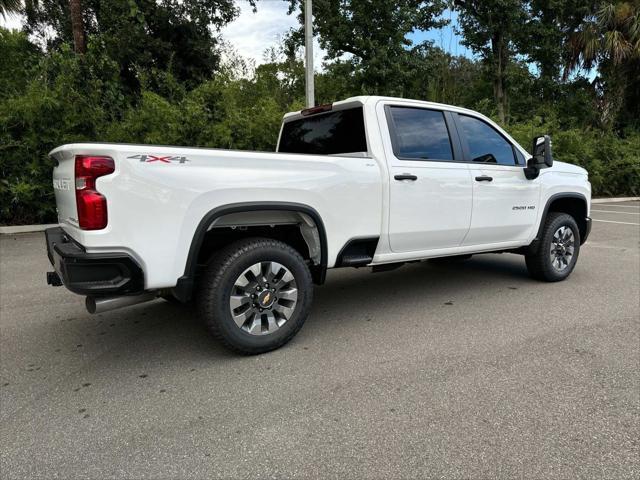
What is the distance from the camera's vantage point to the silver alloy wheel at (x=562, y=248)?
534cm

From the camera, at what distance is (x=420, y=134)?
4.26 metres

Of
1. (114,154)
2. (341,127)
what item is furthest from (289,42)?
(114,154)

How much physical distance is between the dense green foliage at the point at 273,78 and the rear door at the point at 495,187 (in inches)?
269

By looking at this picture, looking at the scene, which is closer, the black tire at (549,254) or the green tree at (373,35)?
the black tire at (549,254)

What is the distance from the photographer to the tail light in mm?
2699

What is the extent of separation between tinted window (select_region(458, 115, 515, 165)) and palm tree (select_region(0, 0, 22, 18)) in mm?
12835

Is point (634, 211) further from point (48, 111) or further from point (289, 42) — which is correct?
point (48, 111)

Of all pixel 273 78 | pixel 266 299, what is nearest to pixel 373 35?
pixel 273 78

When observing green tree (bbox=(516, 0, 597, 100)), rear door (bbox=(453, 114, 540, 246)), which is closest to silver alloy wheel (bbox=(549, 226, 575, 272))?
rear door (bbox=(453, 114, 540, 246))

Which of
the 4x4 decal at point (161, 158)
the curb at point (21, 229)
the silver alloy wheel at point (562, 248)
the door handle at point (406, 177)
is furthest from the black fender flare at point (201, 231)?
the curb at point (21, 229)

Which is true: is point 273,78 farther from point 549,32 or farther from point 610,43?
point 610,43

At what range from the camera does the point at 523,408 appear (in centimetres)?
265

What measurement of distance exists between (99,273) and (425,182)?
2670mm

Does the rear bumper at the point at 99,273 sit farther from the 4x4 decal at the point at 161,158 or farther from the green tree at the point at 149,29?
the green tree at the point at 149,29
